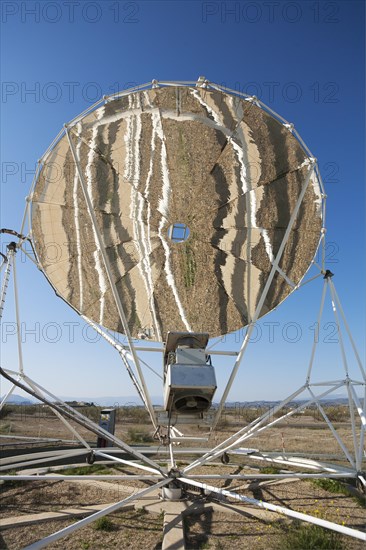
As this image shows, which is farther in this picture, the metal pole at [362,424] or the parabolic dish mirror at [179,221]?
the parabolic dish mirror at [179,221]

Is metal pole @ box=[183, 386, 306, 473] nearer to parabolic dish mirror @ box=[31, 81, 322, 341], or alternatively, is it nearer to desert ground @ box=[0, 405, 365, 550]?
desert ground @ box=[0, 405, 365, 550]

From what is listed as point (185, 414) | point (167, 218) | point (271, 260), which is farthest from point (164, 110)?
point (185, 414)

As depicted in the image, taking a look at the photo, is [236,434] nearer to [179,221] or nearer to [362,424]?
[362,424]

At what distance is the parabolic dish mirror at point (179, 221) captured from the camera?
11.7m

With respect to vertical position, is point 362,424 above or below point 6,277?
below

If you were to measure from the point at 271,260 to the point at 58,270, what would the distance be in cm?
741

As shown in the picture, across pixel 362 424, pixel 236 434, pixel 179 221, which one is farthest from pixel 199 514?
→ pixel 179 221

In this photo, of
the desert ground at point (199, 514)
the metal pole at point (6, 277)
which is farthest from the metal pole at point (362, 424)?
the metal pole at point (6, 277)

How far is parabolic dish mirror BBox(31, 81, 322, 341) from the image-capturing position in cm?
1170

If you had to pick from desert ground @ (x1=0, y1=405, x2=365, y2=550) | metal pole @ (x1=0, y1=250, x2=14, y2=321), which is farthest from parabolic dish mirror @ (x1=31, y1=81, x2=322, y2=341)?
desert ground @ (x1=0, y1=405, x2=365, y2=550)

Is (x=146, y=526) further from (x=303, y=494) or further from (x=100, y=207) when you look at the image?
(x=100, y=207)

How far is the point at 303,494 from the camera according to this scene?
12109mm

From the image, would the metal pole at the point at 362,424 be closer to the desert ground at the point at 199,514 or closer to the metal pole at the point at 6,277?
the desert ground at the point at 199,514

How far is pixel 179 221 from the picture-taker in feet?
42.2
